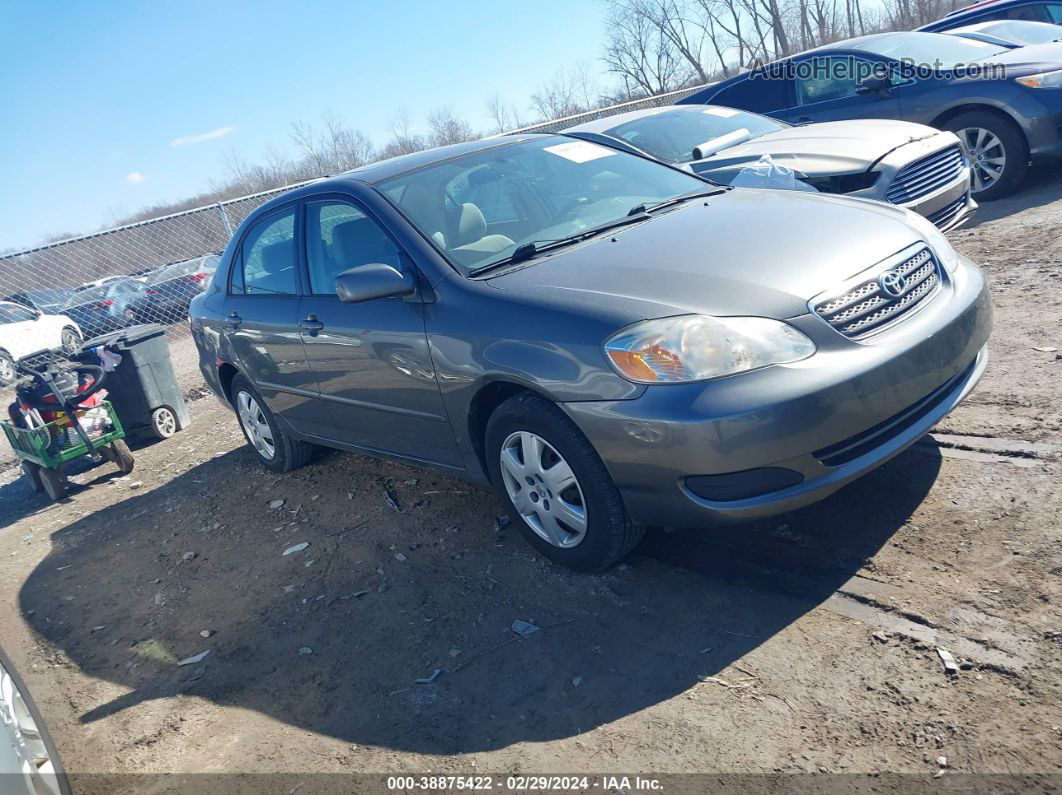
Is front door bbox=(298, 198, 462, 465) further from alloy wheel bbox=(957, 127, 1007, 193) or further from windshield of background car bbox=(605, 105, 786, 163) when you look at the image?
alloy wheel bbox=(957, 127, 1007, 193)

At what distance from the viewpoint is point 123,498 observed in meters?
6.68

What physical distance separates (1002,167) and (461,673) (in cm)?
737

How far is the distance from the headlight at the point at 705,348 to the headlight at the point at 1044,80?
639 cm

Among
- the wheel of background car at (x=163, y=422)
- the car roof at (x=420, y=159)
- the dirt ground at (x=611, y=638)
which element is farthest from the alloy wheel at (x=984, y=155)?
the wheel of background car at (x=163, y=422)

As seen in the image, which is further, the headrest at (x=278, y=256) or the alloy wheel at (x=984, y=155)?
the alloy wheel at (x=984, y=155)

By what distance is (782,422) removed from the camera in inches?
114

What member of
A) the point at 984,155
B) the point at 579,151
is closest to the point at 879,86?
the point at 984,155

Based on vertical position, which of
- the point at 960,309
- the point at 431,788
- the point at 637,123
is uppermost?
the point at 637,123

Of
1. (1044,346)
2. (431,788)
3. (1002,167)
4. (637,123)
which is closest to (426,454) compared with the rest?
(431,788)

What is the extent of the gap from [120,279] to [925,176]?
12899mm

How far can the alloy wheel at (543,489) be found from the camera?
3.44 m

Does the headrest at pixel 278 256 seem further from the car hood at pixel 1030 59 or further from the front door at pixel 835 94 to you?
the car hood at pixel 1030 59

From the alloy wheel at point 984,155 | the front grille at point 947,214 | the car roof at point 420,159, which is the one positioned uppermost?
the car roof at point 420,159

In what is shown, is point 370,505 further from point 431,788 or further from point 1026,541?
point 1026,541
